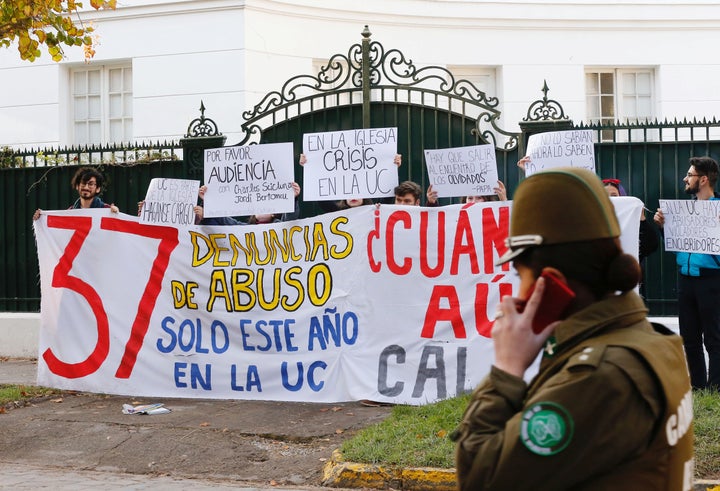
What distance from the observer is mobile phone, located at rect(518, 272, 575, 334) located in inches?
83.3

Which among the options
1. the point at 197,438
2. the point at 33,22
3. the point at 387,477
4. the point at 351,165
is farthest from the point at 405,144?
the point at 387,477

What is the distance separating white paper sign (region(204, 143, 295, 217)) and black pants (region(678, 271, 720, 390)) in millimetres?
3558

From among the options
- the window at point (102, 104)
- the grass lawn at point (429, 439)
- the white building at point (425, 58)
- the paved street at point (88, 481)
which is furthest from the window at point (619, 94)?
the paved street at point (88, 481)

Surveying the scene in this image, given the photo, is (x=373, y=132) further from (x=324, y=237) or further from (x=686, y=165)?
(x=686, y=165)

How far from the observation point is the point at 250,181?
32.9 feet

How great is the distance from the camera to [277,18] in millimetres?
15523

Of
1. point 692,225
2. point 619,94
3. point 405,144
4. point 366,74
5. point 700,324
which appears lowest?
point 700,324

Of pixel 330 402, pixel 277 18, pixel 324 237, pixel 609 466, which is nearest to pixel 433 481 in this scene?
pixel 330 402

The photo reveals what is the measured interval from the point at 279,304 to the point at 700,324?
11.8 ft

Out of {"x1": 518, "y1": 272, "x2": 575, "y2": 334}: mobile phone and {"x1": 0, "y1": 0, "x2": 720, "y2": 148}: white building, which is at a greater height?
{"x1": 0, "y1": 0, "x2": 720, "y2": 148}: white building

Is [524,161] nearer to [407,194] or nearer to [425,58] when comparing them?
[407,194]

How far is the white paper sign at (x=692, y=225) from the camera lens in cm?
851

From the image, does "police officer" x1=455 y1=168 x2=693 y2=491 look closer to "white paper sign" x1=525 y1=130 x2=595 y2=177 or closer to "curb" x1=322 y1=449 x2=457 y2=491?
"curb" x1=322 y1=449 x2=457 y2=491

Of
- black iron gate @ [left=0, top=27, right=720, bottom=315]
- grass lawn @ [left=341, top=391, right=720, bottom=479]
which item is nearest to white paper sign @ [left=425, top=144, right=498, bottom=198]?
black iron gate @ [left=0, top=27, right=720, bottom=315]
